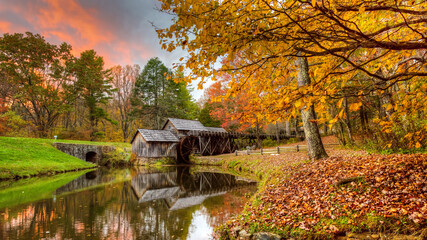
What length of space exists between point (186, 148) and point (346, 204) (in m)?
23.9

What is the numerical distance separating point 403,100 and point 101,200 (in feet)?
33.6

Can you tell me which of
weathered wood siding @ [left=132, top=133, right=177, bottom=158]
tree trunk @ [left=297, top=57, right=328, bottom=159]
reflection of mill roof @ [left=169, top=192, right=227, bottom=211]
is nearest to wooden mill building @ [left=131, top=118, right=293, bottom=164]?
weathered wood siding @ [left=132, top=133, right=177, bottom=158]

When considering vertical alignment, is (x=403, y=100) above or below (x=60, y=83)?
below

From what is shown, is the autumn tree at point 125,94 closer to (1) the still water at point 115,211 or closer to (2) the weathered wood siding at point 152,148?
(2) the weathered wood siding at point 152,148

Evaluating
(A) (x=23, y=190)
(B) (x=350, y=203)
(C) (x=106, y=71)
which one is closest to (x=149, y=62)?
(C) (x=106, y=71)

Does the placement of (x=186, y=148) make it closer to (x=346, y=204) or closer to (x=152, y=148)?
(x=152, y=148)

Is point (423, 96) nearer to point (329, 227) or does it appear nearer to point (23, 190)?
point (329, 227)

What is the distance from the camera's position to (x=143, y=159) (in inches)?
977

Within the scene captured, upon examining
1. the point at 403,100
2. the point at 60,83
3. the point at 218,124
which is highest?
the point at 60,83

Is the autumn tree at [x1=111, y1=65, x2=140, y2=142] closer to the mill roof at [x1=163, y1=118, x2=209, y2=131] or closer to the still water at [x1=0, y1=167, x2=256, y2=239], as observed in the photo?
the mill roof at [x1=163, y1=118, x2=209, y2=131]

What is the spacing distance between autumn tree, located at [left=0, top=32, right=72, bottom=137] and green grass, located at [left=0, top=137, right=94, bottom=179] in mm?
5864

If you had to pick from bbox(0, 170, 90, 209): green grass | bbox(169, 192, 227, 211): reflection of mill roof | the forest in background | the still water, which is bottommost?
bbox(169, 192, 227, 211): reflection of mill roof

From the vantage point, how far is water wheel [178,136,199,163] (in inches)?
1030

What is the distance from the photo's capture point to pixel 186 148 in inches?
1073
